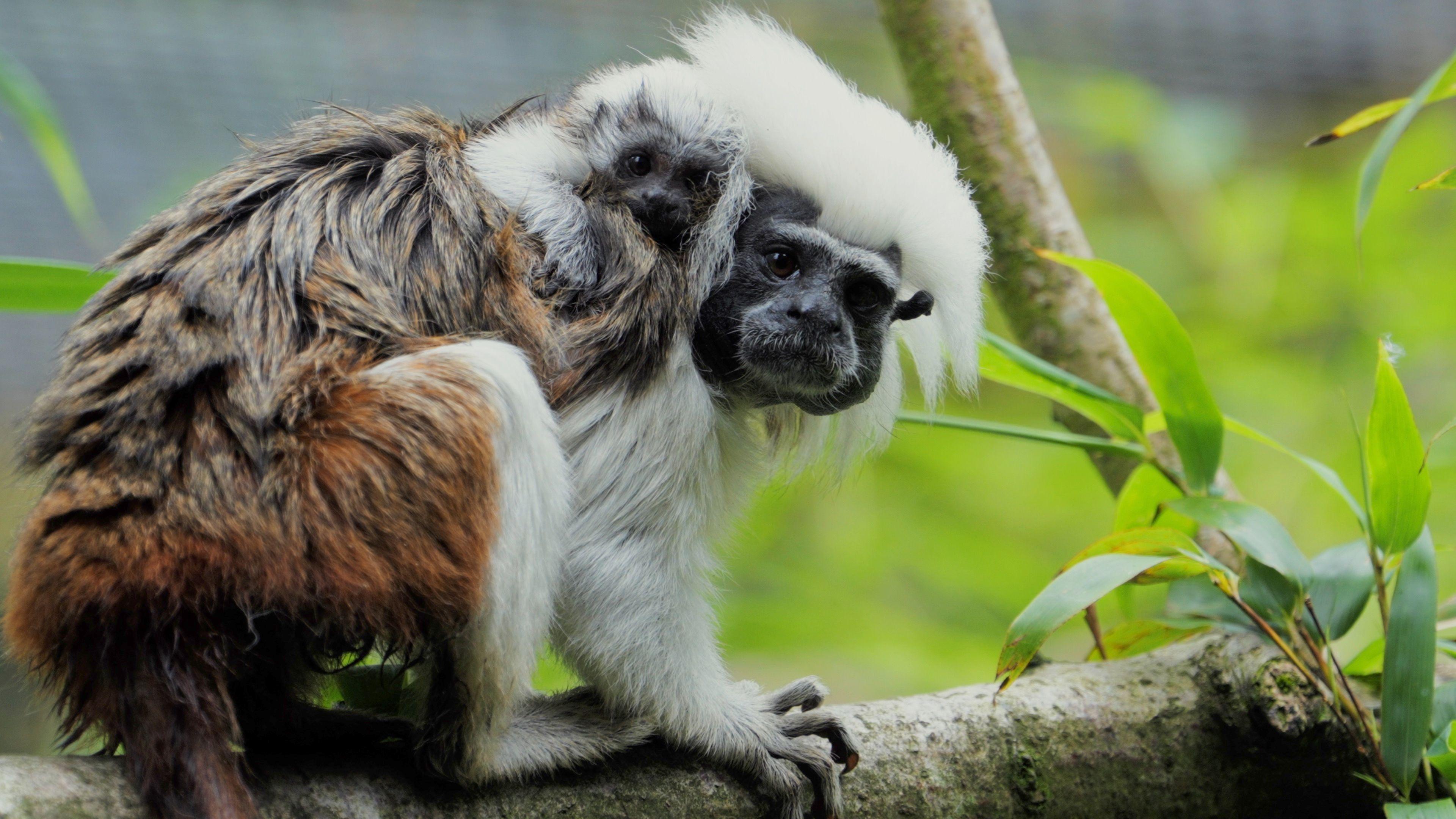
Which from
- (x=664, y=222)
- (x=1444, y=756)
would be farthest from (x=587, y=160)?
(x=1444, y=756)

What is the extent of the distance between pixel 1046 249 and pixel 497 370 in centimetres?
168

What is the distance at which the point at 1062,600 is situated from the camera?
2.07 metres

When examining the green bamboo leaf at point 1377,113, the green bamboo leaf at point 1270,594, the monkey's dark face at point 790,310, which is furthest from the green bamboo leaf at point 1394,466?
the monkey's dark face at point 790,310

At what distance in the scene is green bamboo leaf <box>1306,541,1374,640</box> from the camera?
2.41m

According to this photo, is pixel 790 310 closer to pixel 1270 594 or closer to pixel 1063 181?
pixel 1270 594

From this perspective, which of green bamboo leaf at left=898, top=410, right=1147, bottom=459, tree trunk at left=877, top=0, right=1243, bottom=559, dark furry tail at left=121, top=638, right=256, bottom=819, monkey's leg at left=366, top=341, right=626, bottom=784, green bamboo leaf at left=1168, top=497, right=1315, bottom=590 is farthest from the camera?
tree trunk at left=877, top=0, right=1243, bottom=559

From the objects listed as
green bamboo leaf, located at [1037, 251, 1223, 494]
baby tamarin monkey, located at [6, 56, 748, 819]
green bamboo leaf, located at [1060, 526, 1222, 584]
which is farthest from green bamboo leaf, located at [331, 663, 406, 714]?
green bamboo leaf, located at [1037, 251, 1223, 494]

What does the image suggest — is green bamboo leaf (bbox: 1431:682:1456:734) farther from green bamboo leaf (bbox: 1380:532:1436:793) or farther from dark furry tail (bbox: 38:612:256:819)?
dark furry tail (bbox: 38:612:256:819)

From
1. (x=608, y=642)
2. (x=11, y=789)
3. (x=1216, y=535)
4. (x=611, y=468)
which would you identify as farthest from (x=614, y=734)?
(x=1216, y=535)

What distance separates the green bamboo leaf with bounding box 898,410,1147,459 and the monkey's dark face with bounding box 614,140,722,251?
2.38 feet

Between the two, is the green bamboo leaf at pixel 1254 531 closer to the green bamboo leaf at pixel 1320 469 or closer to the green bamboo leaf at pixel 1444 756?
the green bamboo leaf at pixel 1320 469

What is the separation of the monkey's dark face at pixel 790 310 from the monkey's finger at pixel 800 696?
57 cm

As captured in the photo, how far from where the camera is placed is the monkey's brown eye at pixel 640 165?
2314 millimetres

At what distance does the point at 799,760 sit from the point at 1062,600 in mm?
550
